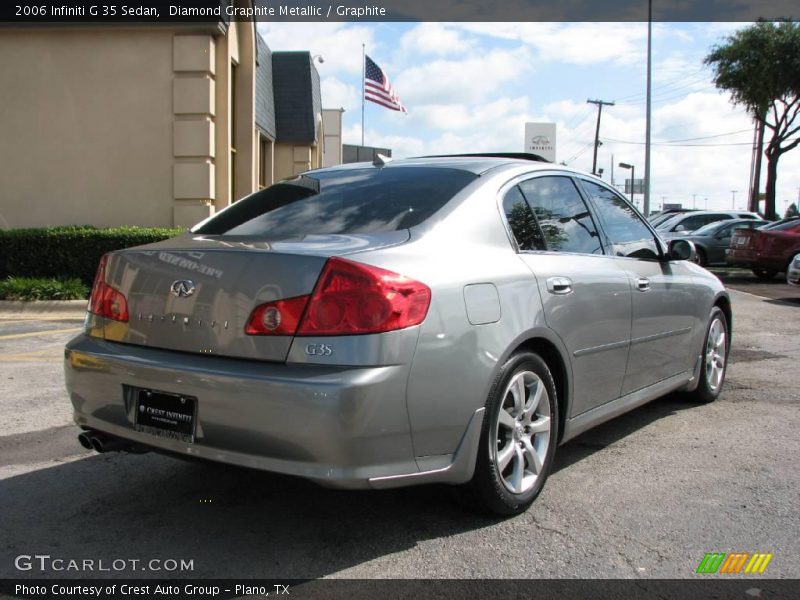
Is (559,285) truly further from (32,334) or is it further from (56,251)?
(56,251)

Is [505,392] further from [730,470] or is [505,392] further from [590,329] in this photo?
[730,470]

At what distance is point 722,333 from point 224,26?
10.3 m

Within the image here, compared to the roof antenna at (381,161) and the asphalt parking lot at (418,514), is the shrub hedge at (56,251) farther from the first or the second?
the roof antenna at (381,161)

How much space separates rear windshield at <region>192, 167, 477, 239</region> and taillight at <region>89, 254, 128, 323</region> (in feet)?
1.93

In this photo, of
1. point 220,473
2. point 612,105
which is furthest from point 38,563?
point 612,105

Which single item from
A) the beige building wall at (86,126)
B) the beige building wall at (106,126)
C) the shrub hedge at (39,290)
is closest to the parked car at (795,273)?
the beige building wall at (106,126)

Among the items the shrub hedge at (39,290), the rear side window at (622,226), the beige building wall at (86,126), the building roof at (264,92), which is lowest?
the shrub hedge at (39,290)

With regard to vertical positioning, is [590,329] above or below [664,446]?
above

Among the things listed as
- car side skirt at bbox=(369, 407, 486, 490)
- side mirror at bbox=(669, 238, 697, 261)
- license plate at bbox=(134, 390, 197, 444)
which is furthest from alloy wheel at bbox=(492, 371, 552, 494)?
side mirror at bbox=(669, 238, 697, 261)

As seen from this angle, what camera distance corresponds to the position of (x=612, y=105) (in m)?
→ 64.1

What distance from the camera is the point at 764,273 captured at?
17812 mm

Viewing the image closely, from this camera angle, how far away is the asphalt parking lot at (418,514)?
10.1 feet

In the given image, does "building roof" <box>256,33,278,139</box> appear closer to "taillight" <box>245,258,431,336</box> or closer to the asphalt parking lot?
the asphalt parking lot

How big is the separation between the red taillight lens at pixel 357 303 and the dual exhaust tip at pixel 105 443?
101 cm
